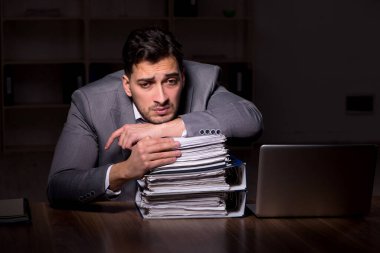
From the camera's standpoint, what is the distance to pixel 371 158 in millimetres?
1833

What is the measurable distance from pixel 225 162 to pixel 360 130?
5.21m

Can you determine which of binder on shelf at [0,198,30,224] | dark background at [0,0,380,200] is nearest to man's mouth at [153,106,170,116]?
binder on shelf at [0,198,30,224]

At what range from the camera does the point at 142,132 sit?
2074mm

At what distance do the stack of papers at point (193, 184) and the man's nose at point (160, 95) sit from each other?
408 millimetres

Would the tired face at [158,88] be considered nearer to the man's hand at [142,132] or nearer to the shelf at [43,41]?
the man's hand at [142,132]

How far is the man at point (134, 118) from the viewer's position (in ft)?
6.64

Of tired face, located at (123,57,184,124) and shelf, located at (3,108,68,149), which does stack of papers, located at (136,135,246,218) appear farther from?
shelf, located at (3,108,68,149)

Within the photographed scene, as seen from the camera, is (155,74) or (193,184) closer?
(193,184)

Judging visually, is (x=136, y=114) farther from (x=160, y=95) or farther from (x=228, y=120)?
(x=228, y=120)

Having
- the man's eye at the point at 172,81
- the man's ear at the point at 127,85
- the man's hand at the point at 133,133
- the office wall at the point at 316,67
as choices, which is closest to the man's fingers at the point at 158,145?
the man's hand at the point at 133,133

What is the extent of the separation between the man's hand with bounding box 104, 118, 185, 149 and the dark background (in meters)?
3.61

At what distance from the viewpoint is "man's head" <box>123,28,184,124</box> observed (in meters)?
2.25

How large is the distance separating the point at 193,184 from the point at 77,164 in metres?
0.53

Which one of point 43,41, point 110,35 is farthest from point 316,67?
point 43,41
